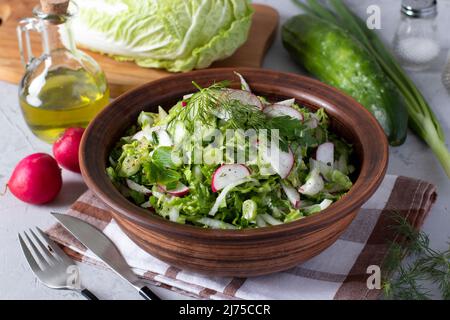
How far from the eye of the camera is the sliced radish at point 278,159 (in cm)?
204

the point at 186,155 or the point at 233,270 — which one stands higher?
the point at 186,155

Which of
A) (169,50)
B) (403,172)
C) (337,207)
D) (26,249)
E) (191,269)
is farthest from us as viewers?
(169,50)

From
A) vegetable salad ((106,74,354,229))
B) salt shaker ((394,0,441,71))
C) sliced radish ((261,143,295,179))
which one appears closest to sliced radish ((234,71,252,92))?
vegetable salad ((106,74,354,229))

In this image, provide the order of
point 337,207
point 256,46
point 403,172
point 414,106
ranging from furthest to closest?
1. point 256,46
2. point 414,106
3. point 403,172
4. point 337,207

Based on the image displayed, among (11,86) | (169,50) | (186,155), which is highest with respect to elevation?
(186,155)

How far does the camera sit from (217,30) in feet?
10.3

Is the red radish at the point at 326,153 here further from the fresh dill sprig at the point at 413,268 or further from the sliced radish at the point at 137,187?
the sliced radish at the point at 137,187

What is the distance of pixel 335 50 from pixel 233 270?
1460 millimetres

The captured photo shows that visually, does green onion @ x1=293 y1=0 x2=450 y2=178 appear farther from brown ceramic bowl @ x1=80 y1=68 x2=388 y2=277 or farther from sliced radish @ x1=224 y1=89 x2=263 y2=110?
sliced radish @ x1=224 y1=89 x2=263 y2=110

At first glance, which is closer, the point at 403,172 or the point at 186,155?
the point at 186,155

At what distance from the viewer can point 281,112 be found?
2.21 metres

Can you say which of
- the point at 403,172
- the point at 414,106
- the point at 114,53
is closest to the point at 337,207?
the point at 403,172

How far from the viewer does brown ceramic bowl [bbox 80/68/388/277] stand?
5.99ft
